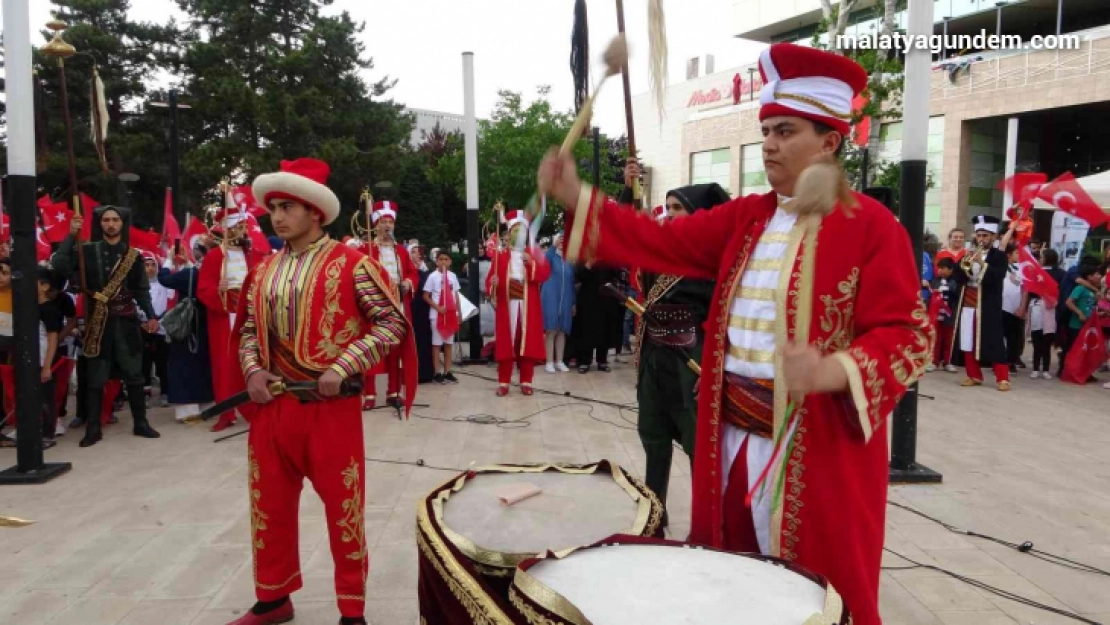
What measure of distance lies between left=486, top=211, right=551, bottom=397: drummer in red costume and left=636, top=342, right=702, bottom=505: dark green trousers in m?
4.93

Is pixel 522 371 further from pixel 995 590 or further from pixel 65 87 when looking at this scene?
pixel 995 590

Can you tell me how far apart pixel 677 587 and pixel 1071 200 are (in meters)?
9.03

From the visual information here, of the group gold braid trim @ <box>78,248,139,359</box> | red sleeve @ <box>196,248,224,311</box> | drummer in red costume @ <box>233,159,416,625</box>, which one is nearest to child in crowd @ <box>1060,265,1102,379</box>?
drummer in red costume @ <box>233,159,416,625</box>

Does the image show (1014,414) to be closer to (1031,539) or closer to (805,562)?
(1031,539)

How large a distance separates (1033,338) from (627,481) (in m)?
10.6

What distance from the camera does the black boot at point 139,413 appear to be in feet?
22.1

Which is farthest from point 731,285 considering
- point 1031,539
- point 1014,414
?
point 1014,414

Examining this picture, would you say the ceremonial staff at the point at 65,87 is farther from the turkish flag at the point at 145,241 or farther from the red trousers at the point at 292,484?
the red trousers at the point at 292,484

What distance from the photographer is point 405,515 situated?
15.1 ft

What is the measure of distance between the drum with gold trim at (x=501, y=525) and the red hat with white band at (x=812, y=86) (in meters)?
1.21

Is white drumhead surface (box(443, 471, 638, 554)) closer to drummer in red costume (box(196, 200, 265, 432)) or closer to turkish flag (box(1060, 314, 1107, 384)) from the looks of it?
drummer in red costume (box(196, 200, 265, 432))

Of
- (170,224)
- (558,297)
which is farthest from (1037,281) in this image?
(170,224)

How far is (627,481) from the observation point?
242 centimetres

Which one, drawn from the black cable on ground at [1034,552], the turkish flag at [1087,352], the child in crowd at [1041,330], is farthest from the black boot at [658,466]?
the child in crowd at [1041,330]
